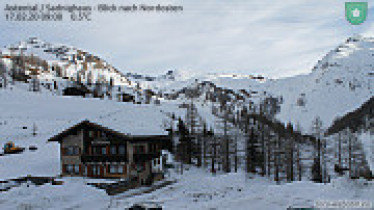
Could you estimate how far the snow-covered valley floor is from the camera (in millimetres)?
20328

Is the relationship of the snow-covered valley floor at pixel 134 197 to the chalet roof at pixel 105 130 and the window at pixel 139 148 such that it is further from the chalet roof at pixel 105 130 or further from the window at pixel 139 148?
the window at pixel 139 148

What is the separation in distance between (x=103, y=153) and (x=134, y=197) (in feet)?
38.7

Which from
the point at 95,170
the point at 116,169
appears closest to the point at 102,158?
the point at 95,170

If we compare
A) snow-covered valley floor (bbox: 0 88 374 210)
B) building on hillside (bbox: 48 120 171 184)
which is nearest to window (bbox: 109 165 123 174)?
building on hillside (bbox: 48 120 171 184)

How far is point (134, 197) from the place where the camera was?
3109cm

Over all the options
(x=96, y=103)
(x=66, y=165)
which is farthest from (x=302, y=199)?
(x=96, y=103)

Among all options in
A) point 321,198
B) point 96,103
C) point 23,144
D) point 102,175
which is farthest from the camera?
point 96,103

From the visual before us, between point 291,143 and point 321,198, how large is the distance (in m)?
37.1

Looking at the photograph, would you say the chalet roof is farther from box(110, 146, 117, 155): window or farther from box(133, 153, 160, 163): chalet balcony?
box(133, 153, 160, 163): chalet balcony

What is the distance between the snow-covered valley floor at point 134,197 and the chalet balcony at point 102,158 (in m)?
2.84

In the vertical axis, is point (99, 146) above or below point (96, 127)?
below

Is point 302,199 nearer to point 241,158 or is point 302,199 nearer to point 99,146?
point 99,146

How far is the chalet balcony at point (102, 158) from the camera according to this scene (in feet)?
131

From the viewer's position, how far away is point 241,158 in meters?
74.6
